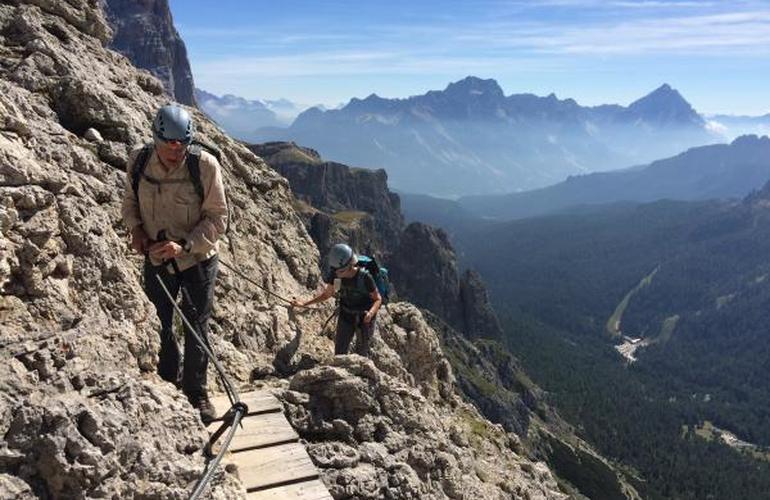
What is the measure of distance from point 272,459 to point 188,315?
3.15 m

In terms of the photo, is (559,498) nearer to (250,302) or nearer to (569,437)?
(250,302)

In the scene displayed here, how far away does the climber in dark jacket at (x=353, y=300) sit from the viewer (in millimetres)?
18422

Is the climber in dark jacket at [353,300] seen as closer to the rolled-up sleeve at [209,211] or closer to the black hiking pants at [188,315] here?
the black hiking pants at [188,315]

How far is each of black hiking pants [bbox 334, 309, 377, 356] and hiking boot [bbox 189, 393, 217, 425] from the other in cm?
719

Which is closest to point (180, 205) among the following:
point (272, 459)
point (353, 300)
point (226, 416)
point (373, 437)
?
→ point (226, 416)

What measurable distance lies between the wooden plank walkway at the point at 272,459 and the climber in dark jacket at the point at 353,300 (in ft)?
19.0

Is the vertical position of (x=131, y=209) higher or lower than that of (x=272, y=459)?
higher

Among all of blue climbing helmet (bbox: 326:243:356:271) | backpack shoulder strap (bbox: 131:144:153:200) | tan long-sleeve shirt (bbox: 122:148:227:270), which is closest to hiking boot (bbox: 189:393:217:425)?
tan long-sleeve shirt (bbox: 122:148:227:270)

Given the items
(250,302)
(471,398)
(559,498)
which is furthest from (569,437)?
(250,302)

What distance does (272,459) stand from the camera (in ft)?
37.2

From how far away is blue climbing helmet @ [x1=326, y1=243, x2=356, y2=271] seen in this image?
18.0 meters

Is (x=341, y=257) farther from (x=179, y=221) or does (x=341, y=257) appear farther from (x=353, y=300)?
(x=179, y=221)

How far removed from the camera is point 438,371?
27922 mm

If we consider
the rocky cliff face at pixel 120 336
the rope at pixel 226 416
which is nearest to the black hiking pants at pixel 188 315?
the rope at pixel 226 416
